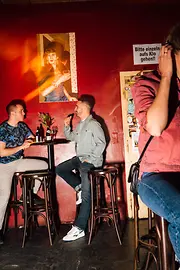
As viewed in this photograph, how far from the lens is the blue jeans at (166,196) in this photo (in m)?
1.17

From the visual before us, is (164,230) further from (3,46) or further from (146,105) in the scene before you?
(3,46)

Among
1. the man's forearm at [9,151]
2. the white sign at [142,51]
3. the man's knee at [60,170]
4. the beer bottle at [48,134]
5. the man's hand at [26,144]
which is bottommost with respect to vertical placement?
the man's knee at [60,170]

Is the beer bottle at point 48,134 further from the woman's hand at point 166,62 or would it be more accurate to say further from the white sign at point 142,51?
the woman's hand at point 166,62

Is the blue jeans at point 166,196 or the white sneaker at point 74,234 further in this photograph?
the white sneaker at point 74,234

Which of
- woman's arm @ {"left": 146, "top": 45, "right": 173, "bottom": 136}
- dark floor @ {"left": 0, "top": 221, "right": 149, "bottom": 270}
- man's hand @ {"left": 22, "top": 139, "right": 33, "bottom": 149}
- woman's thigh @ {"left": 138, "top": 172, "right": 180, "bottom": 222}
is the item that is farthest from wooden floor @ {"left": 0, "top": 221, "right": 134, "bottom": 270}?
woman's arm @ {"left": 146, "top": 45, "right": 173, "bottom": 136}

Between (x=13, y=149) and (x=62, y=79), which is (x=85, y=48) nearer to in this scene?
(x=62, y=79)

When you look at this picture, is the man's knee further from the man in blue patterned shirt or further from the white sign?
the white sign

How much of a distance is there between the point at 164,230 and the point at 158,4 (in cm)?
350

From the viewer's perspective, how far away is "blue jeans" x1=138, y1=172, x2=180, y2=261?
3.85ft

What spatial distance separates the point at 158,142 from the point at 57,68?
9.39ft

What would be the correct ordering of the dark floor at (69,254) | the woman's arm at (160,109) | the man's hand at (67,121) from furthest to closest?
the man's hand at (67,121) → the dark floor at (69,254) → the woman's arm at (160,109)

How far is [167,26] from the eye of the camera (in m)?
4.03

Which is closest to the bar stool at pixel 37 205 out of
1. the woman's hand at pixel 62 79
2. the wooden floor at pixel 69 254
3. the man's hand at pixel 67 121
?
the wooden floor at pixel 69 254

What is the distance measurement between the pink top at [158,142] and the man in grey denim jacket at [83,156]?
1.94 meters
